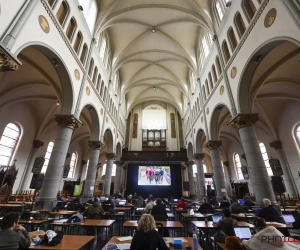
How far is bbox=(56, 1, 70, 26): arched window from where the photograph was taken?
27.8 feet

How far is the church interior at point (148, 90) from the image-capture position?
7.37 meters

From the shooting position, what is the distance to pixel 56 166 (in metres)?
8.02

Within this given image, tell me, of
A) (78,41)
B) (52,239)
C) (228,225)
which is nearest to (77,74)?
(78,41)

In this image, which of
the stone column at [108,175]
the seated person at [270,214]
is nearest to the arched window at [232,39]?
the seated person at [270,214]

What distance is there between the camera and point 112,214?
22.1ft

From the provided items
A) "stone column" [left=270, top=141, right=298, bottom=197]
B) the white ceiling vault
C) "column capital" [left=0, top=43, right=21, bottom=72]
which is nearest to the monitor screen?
the white ceiling vault

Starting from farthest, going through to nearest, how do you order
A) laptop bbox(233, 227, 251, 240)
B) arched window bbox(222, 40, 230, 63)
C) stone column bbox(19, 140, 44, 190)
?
stone column bbox(19, 140, 44, 190)
arched window bbox(222, 40, 230, 63)
laptop bbox(233, 227, 251, 240)

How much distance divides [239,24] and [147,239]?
1102cm

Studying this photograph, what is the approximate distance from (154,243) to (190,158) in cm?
2006

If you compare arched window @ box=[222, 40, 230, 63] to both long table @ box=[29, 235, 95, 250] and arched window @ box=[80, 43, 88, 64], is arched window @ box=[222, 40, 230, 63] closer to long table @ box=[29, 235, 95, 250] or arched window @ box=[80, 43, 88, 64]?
arched window @ box=[80, 43, 88, 64]

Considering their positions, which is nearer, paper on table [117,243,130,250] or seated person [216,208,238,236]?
paper on table [117,243,130,250]

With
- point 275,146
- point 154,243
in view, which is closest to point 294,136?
point 275,146

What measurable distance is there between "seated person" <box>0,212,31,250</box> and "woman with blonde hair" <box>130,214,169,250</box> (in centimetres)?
179

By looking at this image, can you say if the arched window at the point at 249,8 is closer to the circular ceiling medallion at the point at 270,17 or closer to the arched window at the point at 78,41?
the circular ceiling medallion at the point at 270,17
